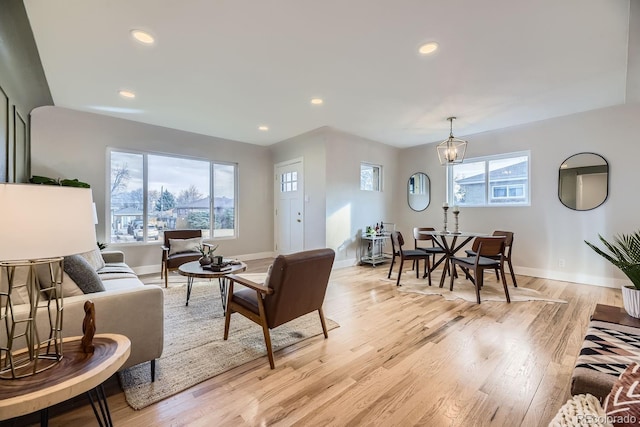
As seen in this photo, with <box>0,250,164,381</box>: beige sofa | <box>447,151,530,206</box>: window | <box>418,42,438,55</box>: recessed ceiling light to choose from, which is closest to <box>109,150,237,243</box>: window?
<box>0,250,164,381</box>: beige sofa

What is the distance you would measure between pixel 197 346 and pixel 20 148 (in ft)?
10.6

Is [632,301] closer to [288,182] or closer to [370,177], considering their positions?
[370,177]

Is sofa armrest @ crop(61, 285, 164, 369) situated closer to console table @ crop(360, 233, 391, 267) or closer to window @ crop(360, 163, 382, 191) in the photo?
console table @ crop(360, 233, 391, 267)

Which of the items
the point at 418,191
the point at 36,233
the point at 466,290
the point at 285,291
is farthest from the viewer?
the point at 418,191

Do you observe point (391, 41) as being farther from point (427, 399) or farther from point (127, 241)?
point (127, 241)

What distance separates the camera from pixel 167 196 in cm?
495

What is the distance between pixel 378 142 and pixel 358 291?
3351 millimetres

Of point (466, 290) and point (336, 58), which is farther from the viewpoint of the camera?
point (466, 290)

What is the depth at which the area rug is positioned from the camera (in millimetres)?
1724

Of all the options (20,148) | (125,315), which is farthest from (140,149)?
(125,315)

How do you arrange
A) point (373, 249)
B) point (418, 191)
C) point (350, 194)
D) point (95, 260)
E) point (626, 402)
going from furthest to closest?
1. point (418, 191)
2. point (373, 249)
3. point (350, 194)
4. point (95, 260)
5. point (626, 402)

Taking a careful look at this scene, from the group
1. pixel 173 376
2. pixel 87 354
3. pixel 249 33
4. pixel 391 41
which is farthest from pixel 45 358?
pixel 391 41

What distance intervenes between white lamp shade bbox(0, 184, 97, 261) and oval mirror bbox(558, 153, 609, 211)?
5640 millimetres

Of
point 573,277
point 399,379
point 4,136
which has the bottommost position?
point 399,379
